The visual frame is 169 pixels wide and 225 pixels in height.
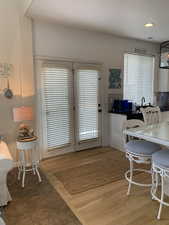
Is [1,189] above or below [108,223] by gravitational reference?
above

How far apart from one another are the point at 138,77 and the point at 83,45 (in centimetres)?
197

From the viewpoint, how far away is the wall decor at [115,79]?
13.9 feet

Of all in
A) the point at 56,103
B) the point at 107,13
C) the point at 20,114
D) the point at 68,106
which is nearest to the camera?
the point at 20,114

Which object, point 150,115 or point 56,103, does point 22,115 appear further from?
point 150,115

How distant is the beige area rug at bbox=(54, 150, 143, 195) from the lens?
2.59 m

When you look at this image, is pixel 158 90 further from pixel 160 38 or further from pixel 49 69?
pixel 49 69

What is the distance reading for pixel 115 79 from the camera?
430cm

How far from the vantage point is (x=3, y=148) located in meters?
2.30

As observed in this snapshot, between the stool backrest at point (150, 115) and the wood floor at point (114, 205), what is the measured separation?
3.09ft

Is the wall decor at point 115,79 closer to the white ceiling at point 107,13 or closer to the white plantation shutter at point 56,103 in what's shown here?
the white ceiling at point 107,13

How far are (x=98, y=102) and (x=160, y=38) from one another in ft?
7.79

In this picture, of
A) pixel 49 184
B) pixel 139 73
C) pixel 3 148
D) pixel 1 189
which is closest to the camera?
pixel 1 189

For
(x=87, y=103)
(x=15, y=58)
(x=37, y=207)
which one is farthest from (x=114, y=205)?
(x=15, y=58)

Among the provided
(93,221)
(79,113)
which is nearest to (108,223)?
(93,221)
